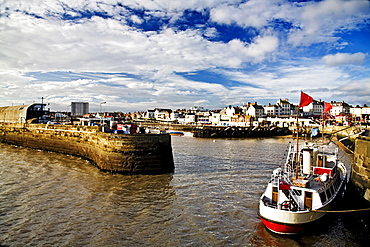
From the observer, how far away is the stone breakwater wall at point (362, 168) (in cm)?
1178

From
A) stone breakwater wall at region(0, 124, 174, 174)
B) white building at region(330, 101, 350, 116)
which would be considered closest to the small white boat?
stone breakwater wall at region(0, 124, 174, 174)

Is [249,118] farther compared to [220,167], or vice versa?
[249,118]

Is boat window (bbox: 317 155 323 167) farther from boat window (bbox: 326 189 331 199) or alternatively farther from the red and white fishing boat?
boat window (bbox: 326 189 331 199)

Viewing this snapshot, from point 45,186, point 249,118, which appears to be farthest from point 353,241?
point 249,118

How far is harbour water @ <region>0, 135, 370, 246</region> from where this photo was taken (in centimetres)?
1099

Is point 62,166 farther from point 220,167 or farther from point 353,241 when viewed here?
point 353,241

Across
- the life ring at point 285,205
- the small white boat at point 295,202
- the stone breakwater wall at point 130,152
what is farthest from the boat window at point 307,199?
the stone breakwater wall at point 130,152

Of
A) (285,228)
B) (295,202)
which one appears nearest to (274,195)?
(295,202)

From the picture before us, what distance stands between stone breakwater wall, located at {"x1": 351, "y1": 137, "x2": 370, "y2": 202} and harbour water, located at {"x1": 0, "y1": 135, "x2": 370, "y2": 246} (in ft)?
3.77

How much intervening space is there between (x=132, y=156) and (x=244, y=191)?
9219mm

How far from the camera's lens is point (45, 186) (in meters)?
17.9

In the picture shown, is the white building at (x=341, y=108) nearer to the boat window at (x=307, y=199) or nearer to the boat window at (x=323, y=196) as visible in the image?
the boat window at (x=323, y=196)

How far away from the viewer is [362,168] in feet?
40.4

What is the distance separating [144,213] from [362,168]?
36.1 ft
